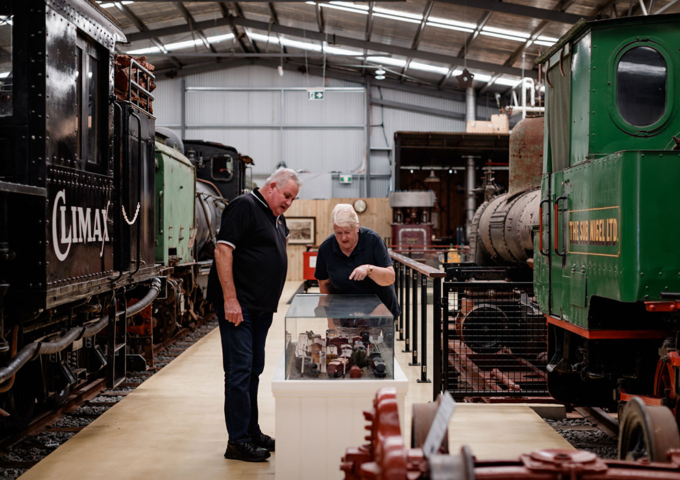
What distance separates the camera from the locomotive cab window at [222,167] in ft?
42.3

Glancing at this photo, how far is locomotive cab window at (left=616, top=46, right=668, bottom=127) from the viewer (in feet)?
13.8

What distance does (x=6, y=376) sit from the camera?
3.48m

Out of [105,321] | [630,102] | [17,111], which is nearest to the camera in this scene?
[17,111]

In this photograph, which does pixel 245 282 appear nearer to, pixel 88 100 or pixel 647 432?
pixel 88 100

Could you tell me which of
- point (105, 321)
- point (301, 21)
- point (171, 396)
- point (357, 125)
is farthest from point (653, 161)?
point (357, 125)

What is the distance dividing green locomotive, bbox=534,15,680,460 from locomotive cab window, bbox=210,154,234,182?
873cm

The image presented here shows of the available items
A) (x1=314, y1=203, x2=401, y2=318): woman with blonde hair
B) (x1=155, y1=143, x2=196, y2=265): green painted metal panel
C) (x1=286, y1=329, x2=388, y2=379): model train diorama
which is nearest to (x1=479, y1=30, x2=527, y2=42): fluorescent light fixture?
(x1=155, y1=143, x2=196, y2=265): green painted metal panel

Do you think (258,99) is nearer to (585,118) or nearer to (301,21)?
(301,21)

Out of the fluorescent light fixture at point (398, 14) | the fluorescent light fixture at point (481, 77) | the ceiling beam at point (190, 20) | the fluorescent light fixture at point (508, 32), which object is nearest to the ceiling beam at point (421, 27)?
the fluorescent light fixture at point (398, 14)

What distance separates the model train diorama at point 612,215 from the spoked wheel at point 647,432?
2.93 feet

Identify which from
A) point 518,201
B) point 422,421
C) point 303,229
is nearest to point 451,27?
point 303,229

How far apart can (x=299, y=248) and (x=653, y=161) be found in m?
19.7

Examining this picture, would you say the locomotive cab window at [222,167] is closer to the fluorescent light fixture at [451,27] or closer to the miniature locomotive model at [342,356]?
the fluorescent light fixture at [451,27]

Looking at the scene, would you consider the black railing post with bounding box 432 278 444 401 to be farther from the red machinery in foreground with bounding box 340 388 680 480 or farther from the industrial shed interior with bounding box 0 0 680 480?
the red machinery in foreground with bounding box 340 388 680 480
